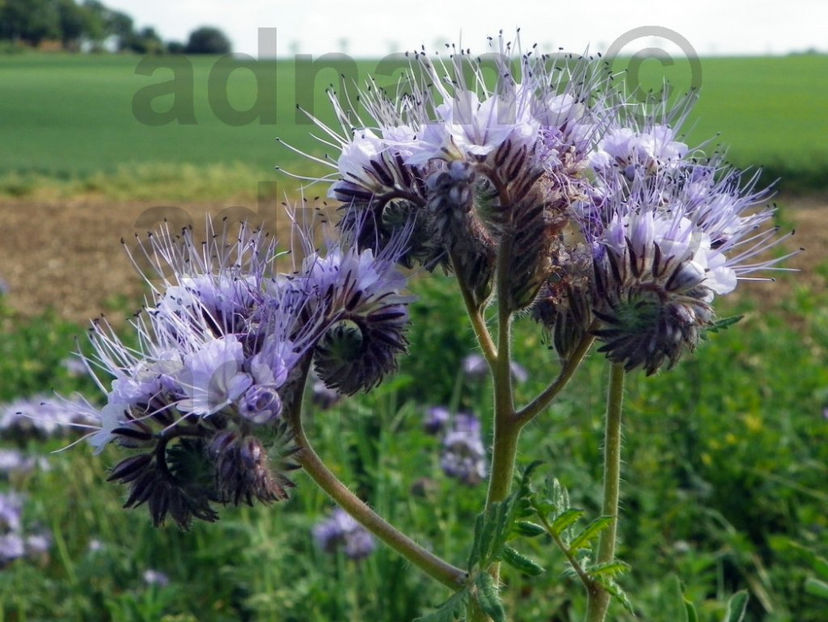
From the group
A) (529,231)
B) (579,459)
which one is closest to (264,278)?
(529,231)

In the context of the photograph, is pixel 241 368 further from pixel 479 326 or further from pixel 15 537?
pixel 15 537

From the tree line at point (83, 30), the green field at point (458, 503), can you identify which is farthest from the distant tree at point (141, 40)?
the green field at point (458, 503)

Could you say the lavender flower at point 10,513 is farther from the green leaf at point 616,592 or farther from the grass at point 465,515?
the green leaf at point 616,592

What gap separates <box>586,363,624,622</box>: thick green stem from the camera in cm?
203

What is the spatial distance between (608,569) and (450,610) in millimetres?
346

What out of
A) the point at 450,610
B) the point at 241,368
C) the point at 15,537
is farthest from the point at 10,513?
the point at 450,610

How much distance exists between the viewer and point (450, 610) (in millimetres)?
1745

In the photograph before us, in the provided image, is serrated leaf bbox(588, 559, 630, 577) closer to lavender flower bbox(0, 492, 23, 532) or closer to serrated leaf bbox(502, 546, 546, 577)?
serrated leaf bbox(502, 546, 546, 577)

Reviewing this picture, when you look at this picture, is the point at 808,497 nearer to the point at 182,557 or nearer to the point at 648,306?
the point at 182,557

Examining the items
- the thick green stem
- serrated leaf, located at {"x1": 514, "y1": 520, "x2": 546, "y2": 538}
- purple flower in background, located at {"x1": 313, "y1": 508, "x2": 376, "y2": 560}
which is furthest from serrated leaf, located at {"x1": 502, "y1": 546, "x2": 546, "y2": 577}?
purple flower in background, located at {"x1": 313, "y1": 508, "x2": 376, "y2": 560}

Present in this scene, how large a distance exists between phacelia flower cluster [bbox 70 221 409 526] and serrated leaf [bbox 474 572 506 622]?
40cm

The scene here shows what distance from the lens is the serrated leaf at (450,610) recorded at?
1730mm

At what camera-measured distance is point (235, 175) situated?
21.0 m

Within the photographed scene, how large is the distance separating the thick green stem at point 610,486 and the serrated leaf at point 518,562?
18 centimetres
